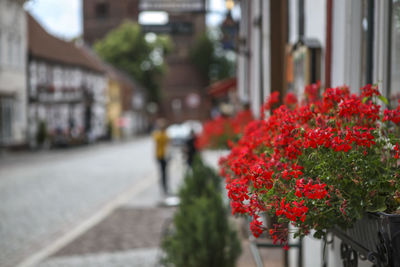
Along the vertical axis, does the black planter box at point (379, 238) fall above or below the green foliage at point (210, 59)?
below

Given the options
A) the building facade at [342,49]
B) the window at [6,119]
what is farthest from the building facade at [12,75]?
the building facade at [342,49]

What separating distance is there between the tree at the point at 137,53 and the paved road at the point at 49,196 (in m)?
42.5

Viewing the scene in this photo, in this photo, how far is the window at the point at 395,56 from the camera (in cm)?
278

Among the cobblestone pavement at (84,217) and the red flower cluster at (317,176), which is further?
the cobblestone pavement at (84,217)

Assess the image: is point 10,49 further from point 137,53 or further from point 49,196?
point 137,53

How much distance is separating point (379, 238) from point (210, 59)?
230 ft

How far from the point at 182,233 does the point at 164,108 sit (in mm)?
68919

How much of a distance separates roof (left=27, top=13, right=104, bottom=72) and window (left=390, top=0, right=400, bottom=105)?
33.3 meters

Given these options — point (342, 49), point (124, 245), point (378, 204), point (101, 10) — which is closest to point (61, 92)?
point (101, 10)

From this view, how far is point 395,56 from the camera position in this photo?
9.39ft

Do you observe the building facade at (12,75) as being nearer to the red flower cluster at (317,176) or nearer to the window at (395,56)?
the window at (395,56)

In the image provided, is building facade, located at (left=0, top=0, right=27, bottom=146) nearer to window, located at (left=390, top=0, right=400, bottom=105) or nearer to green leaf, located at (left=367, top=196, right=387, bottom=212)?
window, located at (left=390, top=0, right=400, bottom=105)

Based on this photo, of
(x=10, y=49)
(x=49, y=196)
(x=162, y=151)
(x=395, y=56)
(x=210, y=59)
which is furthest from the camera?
(x=210, y=59)

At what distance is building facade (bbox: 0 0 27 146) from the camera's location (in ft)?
97.6
